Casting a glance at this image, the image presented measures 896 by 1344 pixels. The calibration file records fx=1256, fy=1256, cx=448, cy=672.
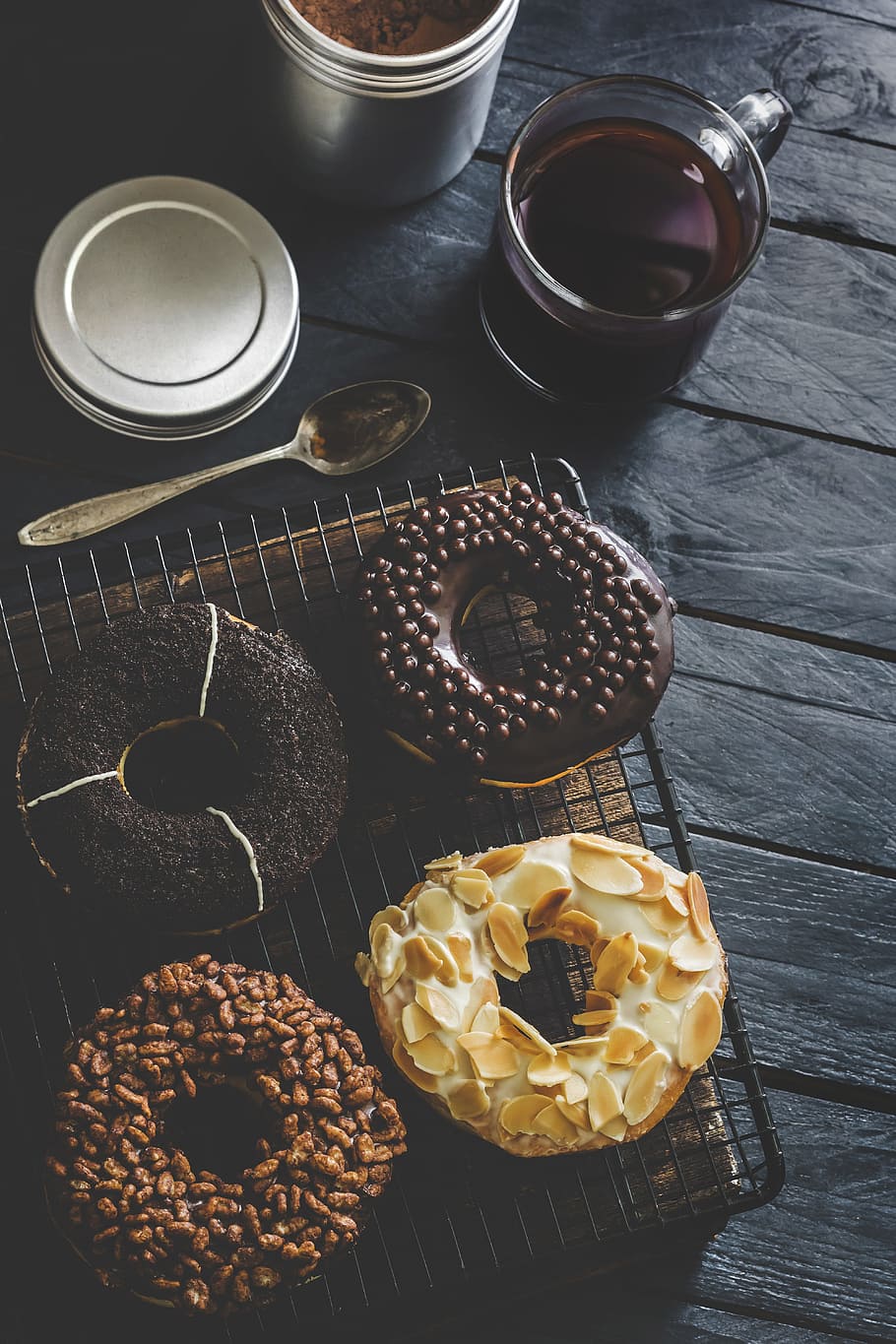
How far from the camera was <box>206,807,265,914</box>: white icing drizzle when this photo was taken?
1.58 metres

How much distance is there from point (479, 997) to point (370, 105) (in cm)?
116

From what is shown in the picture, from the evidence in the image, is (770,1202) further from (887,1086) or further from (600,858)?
(600,858)

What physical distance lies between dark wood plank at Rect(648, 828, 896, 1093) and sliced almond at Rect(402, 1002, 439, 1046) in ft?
1.53

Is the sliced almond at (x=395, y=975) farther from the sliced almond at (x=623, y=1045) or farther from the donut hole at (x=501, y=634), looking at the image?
the donut hole at (x=501, y=634)

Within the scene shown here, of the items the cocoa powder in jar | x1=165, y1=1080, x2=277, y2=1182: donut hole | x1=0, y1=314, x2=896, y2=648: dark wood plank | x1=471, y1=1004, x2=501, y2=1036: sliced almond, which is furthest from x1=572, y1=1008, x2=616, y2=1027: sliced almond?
the cocoa powder in jar

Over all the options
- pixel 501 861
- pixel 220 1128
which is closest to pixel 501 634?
pixel 501 861

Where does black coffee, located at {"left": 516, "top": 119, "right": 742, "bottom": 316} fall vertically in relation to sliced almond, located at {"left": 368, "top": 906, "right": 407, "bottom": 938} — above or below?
above

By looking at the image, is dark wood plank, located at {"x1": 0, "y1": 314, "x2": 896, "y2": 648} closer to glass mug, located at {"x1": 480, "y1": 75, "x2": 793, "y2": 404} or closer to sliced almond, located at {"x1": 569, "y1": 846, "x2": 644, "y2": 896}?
glass mug, located at {"x1": 480, "y1": 75, "x2": 793, "y2": 404}

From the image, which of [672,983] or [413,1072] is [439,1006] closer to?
[413,1072]

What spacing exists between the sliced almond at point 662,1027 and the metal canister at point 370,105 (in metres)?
1.21

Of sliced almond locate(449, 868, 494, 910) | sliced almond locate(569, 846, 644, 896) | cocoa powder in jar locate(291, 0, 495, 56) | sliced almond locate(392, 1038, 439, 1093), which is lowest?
sliced almond locate(392, 1038, 439, 1093)

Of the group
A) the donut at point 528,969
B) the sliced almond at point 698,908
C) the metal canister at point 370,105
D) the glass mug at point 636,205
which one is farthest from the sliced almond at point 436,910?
the metal canister at point 370,105

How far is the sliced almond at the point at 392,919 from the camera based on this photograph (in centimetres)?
161

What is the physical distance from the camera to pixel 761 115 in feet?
5.63
